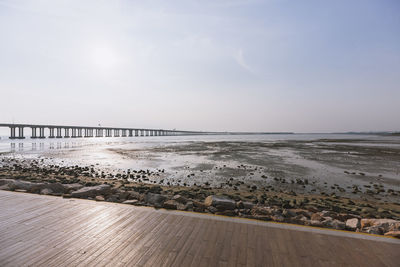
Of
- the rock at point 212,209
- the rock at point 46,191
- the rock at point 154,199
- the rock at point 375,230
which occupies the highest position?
the rock at point 46,191

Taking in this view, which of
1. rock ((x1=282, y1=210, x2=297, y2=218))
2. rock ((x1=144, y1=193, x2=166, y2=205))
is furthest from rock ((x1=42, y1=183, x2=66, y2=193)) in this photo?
rock ((x1=282, y1=210, x2=297, y2=218))

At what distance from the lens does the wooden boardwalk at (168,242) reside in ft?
11.3

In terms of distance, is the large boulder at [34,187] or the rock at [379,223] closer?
the rock at [379,223]

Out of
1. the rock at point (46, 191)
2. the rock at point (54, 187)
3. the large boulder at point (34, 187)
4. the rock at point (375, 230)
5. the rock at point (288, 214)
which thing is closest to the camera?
the rock at point (375, 230)

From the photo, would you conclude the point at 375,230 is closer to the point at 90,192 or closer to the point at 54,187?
the point at 90,192

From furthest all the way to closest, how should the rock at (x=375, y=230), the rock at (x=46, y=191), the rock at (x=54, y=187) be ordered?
the rock at (x=54, y=187), the rock at (x=46, y=191), the rock at (x=375, y=230)

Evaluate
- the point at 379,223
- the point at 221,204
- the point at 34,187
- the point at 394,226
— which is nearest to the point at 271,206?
the point at 221,204

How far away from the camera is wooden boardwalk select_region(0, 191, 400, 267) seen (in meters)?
3.46

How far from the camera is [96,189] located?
7.88 meters

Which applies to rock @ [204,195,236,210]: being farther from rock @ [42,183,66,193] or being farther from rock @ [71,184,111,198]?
rock @ [42,183,66,193]

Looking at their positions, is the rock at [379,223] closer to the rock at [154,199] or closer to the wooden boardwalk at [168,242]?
the wooden boardwalk at [168,242]

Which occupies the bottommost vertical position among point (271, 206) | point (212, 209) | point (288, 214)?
point (271, 206)

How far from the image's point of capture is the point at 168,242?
3.98m

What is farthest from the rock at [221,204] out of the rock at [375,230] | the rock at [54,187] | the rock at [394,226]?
the rock at [54,187]
